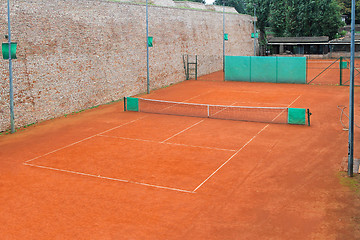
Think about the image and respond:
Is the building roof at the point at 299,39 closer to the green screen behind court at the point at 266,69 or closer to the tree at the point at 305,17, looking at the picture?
the tree at the point at 305,17

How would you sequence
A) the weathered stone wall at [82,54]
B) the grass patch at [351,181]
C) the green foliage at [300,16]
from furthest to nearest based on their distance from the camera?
the green foliage at [300,16] → the weathered stone wall at [82,54] → the grass patch at [351,181]

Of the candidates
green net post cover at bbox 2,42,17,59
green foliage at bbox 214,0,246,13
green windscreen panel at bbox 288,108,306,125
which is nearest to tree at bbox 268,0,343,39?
green foliage at bbox 214,0,246,13

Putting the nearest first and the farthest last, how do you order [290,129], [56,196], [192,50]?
[56,196] < [290,129] < [192,50]

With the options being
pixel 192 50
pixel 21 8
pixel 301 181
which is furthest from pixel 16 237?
pixel 192 50

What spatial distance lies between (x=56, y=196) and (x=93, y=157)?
4358 mm

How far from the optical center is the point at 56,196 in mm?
14031

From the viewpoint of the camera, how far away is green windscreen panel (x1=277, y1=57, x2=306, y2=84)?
3938 cm

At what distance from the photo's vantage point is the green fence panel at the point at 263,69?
40.8m

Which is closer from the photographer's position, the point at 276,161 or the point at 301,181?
the point at 301,181

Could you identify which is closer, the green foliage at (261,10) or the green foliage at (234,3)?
the green foliage at (261,10)

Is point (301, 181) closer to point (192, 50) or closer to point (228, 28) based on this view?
point (192, 50)

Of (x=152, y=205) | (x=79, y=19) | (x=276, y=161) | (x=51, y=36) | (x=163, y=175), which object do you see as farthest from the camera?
(x=79, y=19)

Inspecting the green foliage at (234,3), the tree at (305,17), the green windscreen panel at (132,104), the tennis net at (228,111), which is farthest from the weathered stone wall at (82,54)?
the green foliage at (234,3)

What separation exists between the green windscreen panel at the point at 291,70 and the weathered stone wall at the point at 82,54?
9.69m
